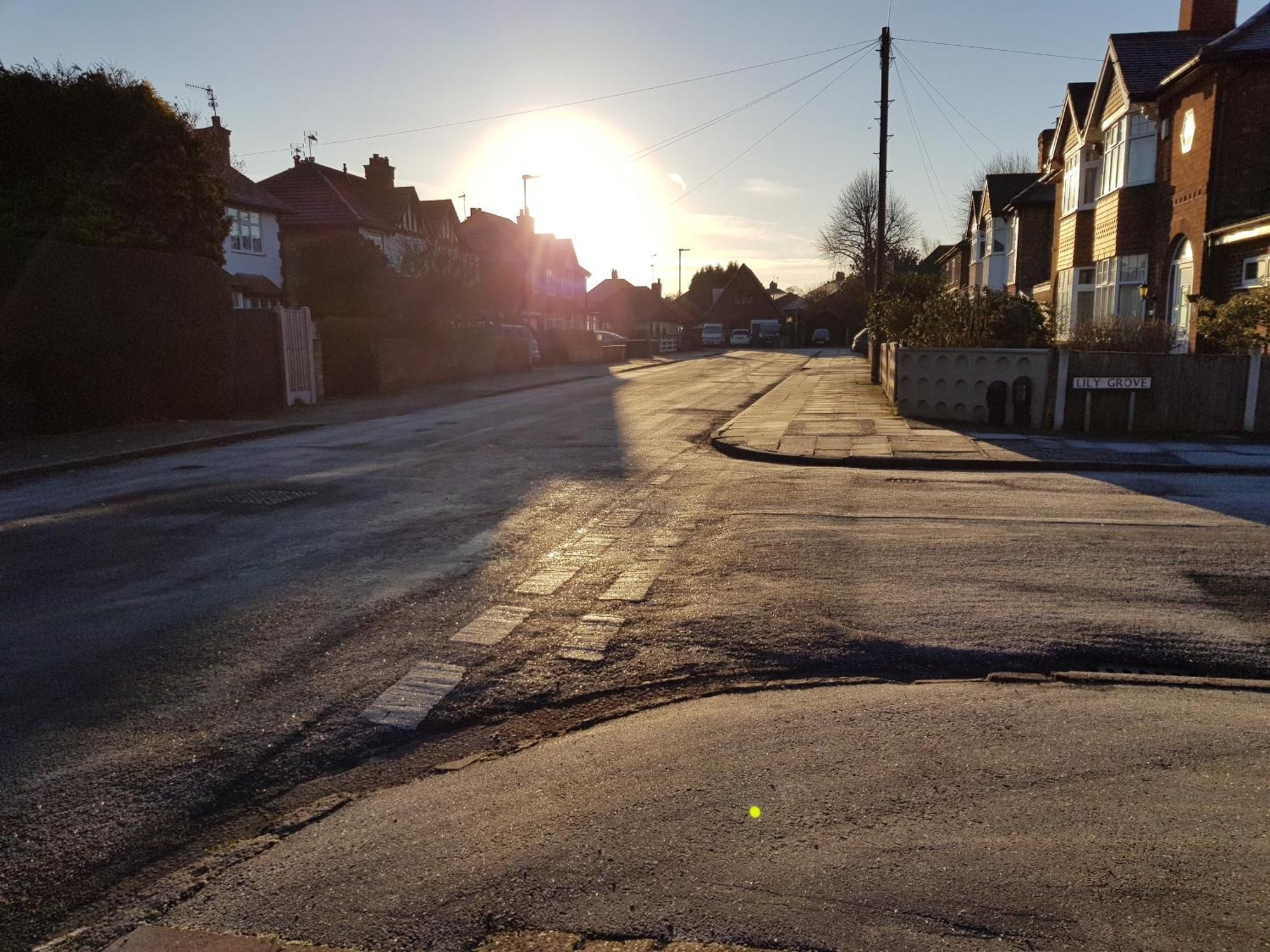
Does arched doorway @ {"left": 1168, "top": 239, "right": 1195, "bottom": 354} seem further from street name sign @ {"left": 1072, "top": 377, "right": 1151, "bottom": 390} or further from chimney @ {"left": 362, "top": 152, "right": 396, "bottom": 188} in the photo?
chimney @ {"left": 362, "top": 152, "right": 396, "bottom": 188}

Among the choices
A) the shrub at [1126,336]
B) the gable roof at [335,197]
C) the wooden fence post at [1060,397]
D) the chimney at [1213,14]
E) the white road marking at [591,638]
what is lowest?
the white road marking at [591,638]

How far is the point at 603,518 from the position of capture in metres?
8.77

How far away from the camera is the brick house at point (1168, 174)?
62.9 feet

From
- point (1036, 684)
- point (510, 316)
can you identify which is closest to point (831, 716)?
point (1036, 684)

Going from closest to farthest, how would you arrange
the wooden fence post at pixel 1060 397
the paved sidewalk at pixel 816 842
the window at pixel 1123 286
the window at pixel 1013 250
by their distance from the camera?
1. the paved sidewalk at pixel 816 842
2. the wooden fence post at pixel 1060 397
3. the window at pixel 1123 286
4. the window at pixel 1013 250

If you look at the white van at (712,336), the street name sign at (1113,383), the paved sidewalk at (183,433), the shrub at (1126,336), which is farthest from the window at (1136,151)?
the white van at (712,336)

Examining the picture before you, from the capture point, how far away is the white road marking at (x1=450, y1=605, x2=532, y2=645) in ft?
17.5

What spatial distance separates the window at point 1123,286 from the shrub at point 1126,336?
22.6ft

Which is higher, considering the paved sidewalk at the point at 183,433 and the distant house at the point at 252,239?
the distant house at the point at 252,239

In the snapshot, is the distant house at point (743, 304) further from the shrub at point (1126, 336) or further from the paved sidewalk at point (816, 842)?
the paved sidewalk at point (816, 842)

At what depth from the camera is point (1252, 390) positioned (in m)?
14.1

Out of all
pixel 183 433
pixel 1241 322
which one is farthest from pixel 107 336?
pixel 1241 322

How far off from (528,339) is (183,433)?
23451mm

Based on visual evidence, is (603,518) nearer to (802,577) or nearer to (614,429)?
(802,577)
